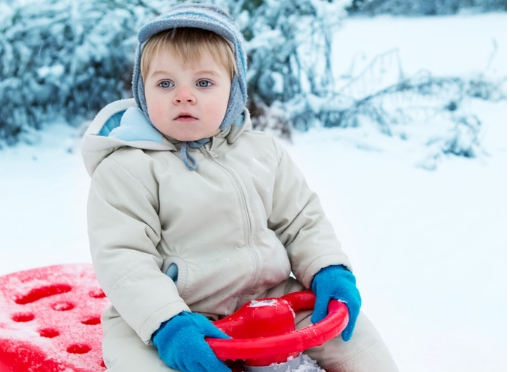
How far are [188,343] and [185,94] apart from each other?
53 centimetres

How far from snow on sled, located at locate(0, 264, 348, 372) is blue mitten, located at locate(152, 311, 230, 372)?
2cm

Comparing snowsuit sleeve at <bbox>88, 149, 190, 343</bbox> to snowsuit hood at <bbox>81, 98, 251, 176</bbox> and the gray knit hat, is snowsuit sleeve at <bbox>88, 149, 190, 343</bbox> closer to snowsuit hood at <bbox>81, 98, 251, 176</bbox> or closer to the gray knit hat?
snowsuit hood at <bbox>81, 98, 251, 176</bbox>

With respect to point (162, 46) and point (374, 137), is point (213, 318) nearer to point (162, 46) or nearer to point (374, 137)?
point (162, 46)

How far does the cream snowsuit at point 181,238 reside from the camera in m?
1.40

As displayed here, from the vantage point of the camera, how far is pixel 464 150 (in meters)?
4.02

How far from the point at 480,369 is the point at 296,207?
2.55 feet

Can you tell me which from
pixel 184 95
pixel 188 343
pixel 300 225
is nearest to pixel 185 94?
pixel 184 95

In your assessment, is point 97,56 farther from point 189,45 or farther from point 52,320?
point 189,45

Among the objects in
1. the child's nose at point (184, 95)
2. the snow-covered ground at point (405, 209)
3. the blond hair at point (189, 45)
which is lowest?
the snow-covered ground at point (405, 209)

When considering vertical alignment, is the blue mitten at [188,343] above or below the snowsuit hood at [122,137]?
below

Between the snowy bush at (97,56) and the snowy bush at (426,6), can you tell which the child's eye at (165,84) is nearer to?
the snowy bush at (97,56)

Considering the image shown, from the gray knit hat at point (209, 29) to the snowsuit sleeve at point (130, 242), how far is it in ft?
0.61

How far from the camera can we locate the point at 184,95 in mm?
1497

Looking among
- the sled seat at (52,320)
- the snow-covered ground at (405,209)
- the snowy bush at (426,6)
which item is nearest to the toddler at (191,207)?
the sled seat at (52,320)
